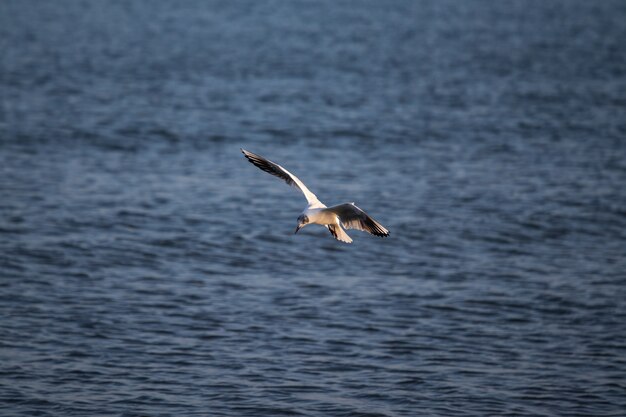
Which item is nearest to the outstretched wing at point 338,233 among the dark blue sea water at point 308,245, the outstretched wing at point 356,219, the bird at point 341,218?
the bird at point 341,218

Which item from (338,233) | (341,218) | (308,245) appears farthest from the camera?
(308,245)

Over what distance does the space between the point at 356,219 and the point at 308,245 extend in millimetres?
7644

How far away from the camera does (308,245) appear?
63.5ft

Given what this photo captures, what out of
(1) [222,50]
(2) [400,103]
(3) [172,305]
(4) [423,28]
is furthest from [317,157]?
(4) [423,28]

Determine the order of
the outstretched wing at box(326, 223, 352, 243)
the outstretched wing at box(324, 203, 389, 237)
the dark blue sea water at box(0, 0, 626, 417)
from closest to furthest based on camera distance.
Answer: the outstretched wing at box(324, 203, 389, 237), the outstretched wing at box(326, 223, 352, 243), the dark blue sea water at box(0, 0, 626, 417)

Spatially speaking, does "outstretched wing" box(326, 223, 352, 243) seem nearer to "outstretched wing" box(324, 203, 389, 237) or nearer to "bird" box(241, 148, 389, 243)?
"bird" box(241, 148, 389, 243)

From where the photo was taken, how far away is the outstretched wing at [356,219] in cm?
1152

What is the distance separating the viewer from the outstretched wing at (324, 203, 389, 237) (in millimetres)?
11523

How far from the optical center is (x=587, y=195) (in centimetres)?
2239

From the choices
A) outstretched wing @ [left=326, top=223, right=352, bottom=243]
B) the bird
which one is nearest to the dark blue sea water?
outstretched wing @ [left=326, top=223, right=352, bottom=243]

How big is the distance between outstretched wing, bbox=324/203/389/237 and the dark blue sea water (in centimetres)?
224

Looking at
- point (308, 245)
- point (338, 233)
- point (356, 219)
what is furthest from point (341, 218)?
point (308, 245)

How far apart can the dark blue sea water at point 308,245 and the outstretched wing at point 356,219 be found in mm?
2241

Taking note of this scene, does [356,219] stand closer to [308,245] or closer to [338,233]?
[338,233]
